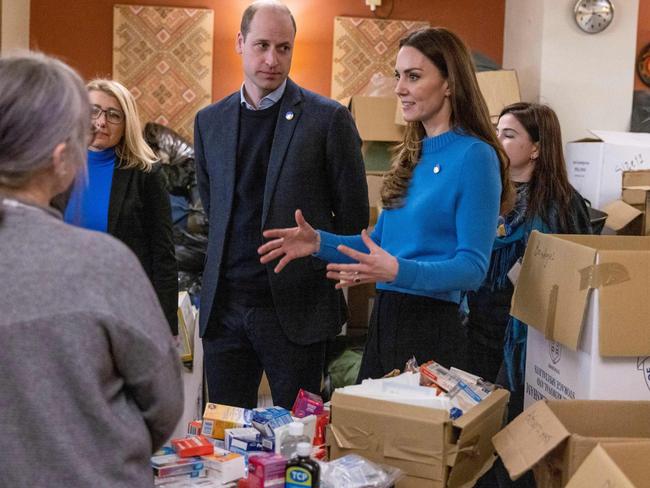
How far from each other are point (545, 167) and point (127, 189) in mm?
1495

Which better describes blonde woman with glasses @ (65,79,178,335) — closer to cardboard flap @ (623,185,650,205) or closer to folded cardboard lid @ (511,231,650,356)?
folded cardboard lid @ (511,231,650,356)

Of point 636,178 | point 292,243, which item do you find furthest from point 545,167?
point 292,243

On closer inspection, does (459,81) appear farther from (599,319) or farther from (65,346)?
(65,346)

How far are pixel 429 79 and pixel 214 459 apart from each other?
1.04 m

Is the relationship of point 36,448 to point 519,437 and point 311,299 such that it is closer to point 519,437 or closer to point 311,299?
point 519,437

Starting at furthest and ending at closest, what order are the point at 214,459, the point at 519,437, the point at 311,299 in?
1. the point at 311,299
2. the point at 519,437
3. the point at 214,459

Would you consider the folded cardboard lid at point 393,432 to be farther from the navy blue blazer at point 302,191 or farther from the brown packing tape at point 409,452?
the navy blue blazer at point 302,191

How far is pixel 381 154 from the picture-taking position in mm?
4695

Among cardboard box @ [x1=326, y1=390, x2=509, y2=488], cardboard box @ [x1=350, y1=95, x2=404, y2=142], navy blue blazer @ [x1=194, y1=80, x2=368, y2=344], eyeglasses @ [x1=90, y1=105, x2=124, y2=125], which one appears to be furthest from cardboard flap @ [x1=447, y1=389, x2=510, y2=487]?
cardboard box @ [x1=350, y1=95, x2=404, y2=142]

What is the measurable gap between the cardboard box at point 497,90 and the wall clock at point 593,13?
1.81 ft

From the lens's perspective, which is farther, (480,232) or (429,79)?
(429,79)

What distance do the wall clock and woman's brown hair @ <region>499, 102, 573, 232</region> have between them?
6.01ft

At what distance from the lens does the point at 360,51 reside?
555 cm

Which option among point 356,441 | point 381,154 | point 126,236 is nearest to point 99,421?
point 356,441
